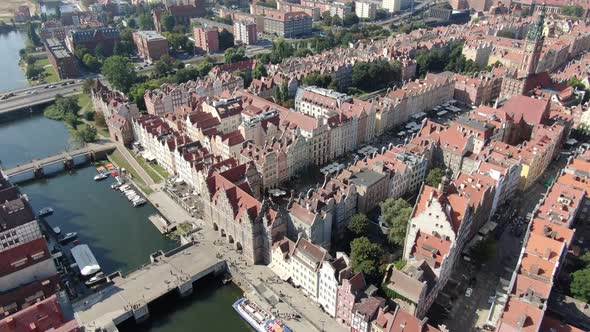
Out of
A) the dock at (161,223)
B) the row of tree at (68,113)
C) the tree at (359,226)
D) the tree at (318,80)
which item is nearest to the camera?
the tree at (359,226)

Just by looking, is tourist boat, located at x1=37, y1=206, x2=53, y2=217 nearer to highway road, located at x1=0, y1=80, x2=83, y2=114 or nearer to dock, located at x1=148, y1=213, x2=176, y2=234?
dock, located at x1=148, y1=213, x2=176, y2=234

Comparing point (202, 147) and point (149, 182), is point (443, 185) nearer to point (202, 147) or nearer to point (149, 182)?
point (202, 147)

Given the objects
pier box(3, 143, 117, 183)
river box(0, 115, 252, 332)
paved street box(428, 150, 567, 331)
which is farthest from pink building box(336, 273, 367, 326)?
pier box(3, 143, 117, 183)

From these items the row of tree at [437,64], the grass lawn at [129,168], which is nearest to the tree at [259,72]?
the grass lawn at [129,168]

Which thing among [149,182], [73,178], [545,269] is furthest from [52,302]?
[545,269]

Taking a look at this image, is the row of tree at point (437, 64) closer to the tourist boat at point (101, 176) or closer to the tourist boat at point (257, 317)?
the tourist boat at point (101, 176)

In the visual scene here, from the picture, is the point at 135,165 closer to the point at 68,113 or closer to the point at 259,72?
the point at 68,113
